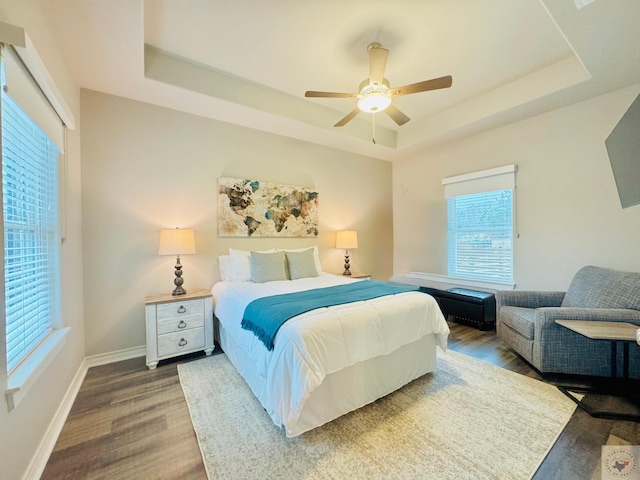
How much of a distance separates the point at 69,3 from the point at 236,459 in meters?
3.03

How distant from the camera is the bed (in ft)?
5.30

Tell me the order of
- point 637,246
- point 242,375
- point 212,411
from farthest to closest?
point 637,246 → point 242,375 → point 212,411

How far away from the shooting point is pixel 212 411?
195cm

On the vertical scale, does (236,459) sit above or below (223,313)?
below

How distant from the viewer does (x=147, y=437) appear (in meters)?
1.72

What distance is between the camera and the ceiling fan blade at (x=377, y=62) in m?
2.21

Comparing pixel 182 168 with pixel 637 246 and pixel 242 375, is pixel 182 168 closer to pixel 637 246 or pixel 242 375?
pixel 242 375

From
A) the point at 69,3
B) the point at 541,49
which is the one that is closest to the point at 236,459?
the point at 69,3

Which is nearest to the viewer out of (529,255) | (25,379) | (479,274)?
(25,379)

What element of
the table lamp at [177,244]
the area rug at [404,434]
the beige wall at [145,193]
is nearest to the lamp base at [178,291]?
the table lamp at [177,244]

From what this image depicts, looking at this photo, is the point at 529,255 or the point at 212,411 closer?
the point at 212,411

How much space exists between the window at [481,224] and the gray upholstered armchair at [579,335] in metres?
1.02

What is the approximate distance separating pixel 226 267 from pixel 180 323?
786 mm

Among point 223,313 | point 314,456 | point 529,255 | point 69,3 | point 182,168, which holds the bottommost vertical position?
point 314,456
